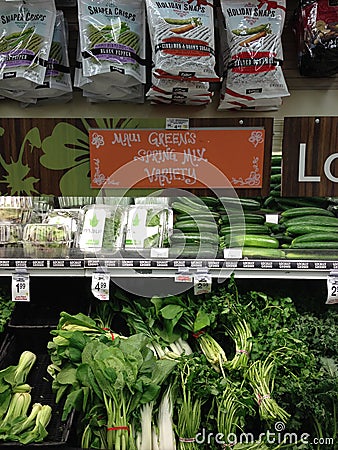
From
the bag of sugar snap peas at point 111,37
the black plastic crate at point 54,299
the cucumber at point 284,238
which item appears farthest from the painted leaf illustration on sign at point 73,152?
the cucumber at point 284,238

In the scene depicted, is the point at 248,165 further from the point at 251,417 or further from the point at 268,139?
the point at 251,417

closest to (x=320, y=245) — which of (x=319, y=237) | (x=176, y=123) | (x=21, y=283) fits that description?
(x=319, y=237)

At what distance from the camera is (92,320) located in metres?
2.04

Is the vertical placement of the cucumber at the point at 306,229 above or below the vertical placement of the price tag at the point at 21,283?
above

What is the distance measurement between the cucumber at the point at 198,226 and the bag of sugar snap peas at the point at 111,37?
2.37ft

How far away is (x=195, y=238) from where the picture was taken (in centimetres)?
208

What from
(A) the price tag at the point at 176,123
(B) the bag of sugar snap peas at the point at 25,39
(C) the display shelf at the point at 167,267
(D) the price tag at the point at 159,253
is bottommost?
(C) the display shelf at the point at 167,267

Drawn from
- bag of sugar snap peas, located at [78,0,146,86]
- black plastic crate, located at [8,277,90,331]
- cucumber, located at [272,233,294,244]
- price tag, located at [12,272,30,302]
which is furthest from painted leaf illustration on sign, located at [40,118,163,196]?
cucumber, located at [272,233,294,244]

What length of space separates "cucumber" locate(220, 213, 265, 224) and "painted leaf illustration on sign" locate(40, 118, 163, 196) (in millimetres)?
550

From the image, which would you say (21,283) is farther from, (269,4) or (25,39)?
(269,4)

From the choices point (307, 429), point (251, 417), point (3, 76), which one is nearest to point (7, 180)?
point (3, 76)

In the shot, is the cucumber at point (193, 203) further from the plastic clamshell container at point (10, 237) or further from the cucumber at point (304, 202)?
the plastic clamshell container at point (10, 237)

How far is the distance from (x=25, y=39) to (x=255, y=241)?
1130 mm

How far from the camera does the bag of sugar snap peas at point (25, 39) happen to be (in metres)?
1.57
